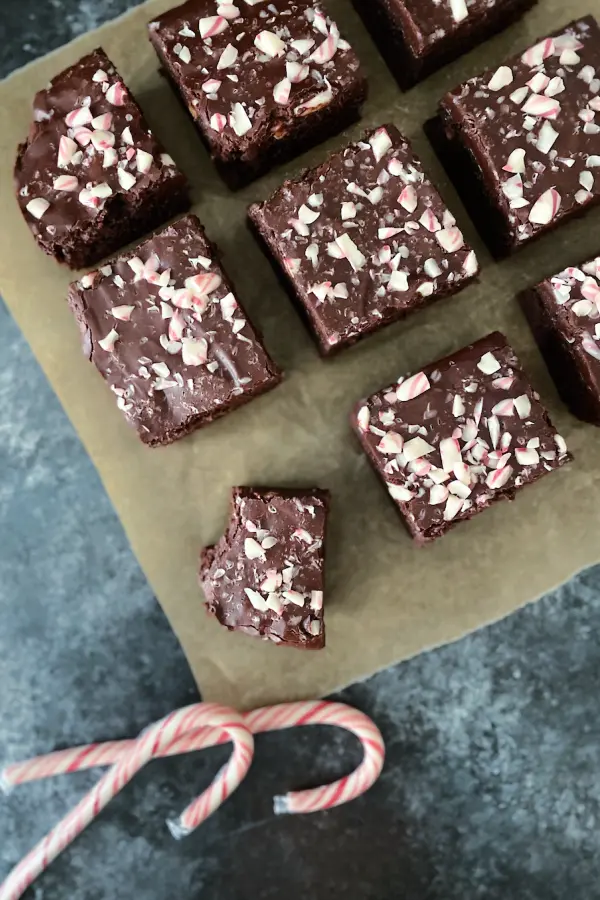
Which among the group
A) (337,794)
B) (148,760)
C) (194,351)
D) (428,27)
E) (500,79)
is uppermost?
(428,27)

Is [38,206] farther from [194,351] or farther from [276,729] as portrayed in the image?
[276,729]

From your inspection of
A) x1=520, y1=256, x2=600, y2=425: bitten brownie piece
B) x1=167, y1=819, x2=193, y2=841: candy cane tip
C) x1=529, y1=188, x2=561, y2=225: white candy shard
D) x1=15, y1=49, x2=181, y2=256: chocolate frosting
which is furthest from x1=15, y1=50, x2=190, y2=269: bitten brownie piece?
x1=167, y1=819, x2=193, y2=841: candy cane tip

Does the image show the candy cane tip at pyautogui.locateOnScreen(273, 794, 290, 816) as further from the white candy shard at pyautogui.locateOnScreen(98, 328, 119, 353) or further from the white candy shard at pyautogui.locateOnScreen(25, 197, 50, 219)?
the white candy shard at pyautogui.locateOnScreen(25, 197, 50, 219)

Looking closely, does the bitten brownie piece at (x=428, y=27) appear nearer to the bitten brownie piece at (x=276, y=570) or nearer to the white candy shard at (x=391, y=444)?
the white candy shard at (x=391, y=444)

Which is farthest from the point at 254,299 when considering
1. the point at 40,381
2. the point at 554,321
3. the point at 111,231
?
the point at 554,321

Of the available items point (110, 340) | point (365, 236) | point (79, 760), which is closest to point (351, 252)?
point (365, 236)

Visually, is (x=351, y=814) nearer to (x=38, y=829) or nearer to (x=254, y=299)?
Result: (x=38, y=829)
